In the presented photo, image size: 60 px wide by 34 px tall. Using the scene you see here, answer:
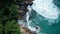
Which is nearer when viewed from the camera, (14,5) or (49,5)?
(14,5)

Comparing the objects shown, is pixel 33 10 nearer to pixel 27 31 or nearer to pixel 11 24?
pixel 27 31

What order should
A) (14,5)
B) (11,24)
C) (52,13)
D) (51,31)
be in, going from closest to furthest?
(11,24), (14,5), (51,31), (52,13)

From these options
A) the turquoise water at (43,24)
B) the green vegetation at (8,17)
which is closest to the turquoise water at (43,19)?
the turquoise water at (43,24)

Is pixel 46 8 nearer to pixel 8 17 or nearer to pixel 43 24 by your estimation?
pixel 43 24

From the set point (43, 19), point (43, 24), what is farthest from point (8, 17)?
point (43, 19)

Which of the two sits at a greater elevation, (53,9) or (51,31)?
(53,9)

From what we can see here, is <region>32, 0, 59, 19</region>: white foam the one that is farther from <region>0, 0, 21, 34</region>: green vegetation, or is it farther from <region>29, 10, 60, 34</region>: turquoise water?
<region>0, 0, 21, 34</region>: green vegetation

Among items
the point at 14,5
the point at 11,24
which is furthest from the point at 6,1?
the point at 11,24

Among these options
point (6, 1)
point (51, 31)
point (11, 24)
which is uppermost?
point (6, 1)
